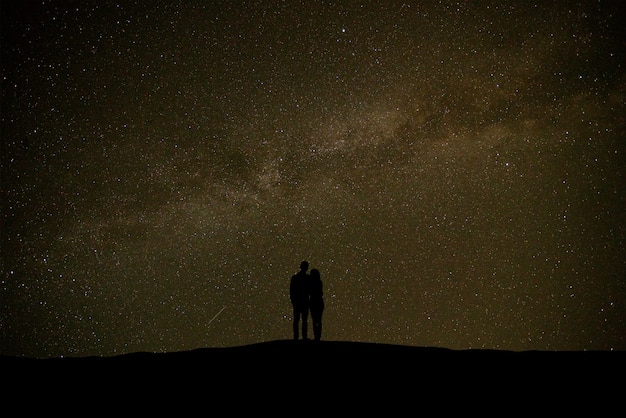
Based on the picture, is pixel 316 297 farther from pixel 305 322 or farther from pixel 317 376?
pixel 317 376

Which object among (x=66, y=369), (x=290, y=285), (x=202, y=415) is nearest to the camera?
(x=202, y=415)

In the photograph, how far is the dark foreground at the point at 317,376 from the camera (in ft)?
18.0

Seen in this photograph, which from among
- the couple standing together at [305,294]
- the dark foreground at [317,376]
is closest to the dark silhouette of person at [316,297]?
the couple standing together at [305,294]

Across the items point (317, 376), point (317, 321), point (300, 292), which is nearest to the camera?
point (317, 376)

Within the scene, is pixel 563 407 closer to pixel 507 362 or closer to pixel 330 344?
pixel 507 362

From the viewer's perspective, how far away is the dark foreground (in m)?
5.47

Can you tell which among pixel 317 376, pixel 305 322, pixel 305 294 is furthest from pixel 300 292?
pixel 317 376

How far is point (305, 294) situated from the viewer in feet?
27.0

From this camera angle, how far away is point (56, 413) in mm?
5109

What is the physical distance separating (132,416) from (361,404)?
8.74 feet

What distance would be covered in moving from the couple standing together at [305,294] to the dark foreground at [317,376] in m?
0.85

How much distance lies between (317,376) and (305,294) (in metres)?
2.37

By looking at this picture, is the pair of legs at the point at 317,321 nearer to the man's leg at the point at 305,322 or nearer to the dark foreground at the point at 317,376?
the man's leg at the point at 305,322

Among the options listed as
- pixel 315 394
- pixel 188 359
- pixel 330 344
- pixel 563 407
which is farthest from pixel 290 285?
pixel 563 407
